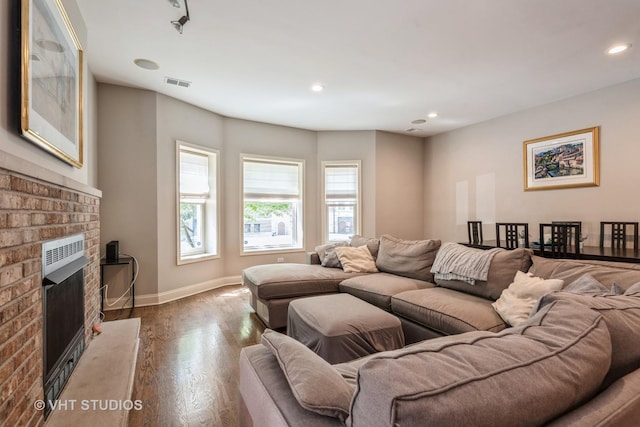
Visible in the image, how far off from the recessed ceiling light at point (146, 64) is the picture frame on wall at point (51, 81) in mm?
920

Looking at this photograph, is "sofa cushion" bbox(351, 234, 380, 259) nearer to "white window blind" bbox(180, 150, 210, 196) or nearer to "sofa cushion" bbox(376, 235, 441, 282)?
"sofa cushion" bbox(376, 235, 441, 282)

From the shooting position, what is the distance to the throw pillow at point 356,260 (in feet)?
12.0

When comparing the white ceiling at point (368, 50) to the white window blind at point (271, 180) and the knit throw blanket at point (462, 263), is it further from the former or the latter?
the knit throw blanket at point (462, 263)

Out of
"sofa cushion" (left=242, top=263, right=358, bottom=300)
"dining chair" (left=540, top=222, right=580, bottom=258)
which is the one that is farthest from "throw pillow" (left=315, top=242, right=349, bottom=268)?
"dining chair" (left=540, top=222, right=580, bottom=258)

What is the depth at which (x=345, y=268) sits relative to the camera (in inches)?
144

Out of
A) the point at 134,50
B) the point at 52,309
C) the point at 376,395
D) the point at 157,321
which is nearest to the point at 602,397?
the point at 376,395

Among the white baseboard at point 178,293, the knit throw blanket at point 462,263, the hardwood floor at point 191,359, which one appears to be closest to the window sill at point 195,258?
the white baseboard at point 178,293

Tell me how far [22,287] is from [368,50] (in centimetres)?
302

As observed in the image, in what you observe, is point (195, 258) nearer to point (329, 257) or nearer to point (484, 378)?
point (329, 257)

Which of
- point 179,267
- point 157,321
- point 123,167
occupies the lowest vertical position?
point 157,321

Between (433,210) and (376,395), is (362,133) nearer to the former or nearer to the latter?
(433,210)

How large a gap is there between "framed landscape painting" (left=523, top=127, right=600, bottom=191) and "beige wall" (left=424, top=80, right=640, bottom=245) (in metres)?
0.08

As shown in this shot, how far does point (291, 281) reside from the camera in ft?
10.7

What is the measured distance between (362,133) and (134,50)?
378 centimetres
